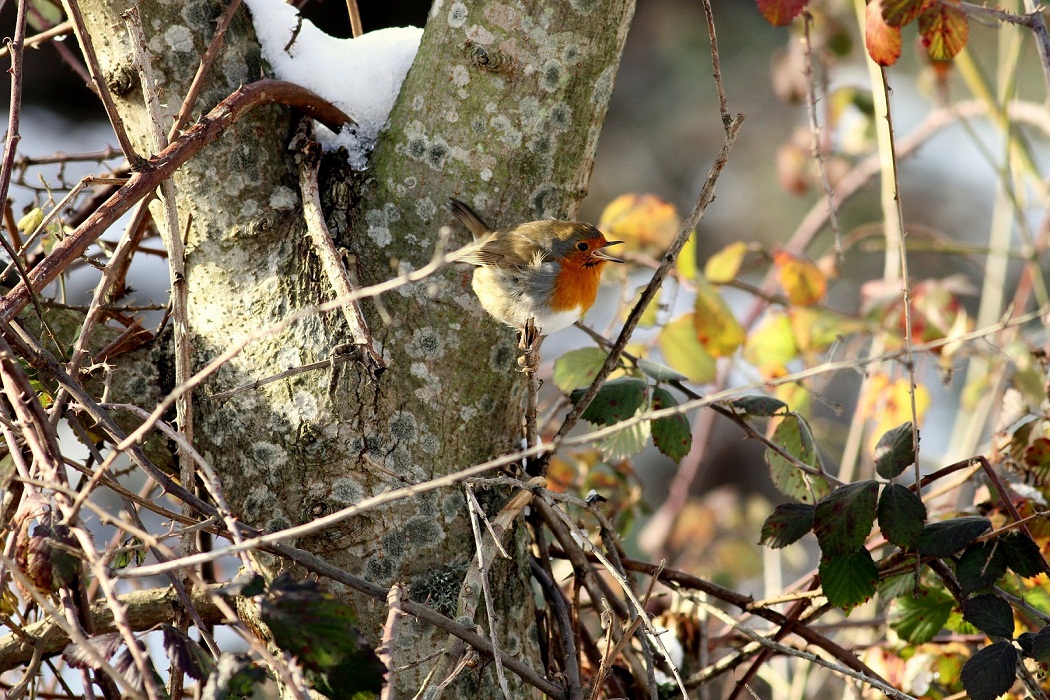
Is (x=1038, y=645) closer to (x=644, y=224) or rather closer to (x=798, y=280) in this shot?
(x=798, y=280)

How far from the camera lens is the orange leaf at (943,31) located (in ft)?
4.80

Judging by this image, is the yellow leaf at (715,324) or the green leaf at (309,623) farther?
the yellow leaf at (715,324)

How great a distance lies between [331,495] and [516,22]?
84 cm

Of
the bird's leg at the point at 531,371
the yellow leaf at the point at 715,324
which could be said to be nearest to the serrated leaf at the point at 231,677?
the bird's leg at the point at 531,371

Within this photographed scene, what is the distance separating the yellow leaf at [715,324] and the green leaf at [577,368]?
535mm

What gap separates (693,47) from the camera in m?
6.96

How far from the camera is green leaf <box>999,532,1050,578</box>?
138cm

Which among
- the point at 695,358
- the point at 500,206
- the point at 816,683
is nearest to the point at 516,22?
the point at 500,206

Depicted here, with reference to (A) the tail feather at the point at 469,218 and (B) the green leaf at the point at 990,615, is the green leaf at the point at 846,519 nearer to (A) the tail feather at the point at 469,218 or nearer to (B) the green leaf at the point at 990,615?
(B) the green leaf at the point at 990,615

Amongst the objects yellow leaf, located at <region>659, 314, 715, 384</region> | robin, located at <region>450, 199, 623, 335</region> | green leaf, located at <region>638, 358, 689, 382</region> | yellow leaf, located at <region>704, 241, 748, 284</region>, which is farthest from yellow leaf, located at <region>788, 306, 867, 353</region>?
green leaf, located at <region>638, 358, 689, 382</region>

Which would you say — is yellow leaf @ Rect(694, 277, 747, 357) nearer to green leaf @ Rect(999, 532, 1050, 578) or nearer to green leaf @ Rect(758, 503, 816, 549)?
green leaf @ Rect(758, 503, 816, 549)

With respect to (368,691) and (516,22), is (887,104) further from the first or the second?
(368,691)

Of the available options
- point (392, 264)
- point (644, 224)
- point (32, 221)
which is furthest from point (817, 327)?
point (32, 221)

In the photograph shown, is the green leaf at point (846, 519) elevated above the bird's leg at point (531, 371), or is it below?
below
